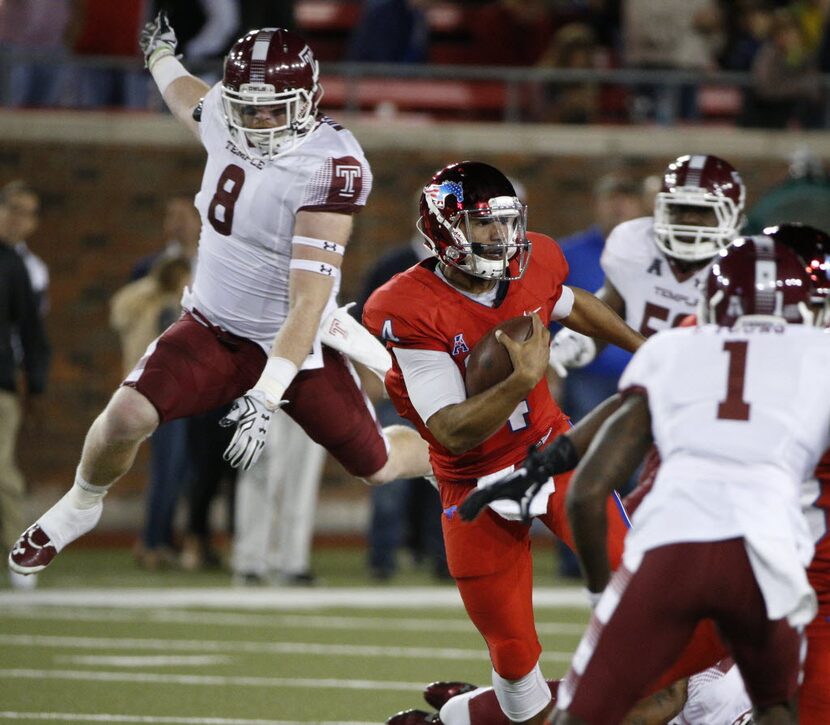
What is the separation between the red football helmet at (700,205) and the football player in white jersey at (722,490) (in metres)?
1.86

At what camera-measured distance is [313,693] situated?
6172mm

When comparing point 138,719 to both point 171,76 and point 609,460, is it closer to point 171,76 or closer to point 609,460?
point 171,76

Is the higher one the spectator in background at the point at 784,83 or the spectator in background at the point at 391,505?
the spectator in background at the point at 784,83

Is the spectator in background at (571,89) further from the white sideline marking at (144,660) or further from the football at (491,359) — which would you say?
the football at (491,359)

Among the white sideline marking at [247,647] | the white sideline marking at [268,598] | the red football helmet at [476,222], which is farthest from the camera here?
the white sideline marking at [268,598]

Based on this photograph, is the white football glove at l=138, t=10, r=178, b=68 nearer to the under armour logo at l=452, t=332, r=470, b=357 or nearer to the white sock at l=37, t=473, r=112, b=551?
the white sock at l=37, t=473, r=112, b=551

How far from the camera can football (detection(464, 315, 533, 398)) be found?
4.55 m

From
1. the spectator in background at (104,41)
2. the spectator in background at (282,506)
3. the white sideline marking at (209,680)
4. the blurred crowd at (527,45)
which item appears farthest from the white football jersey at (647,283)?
the spectator in background at (104,41)

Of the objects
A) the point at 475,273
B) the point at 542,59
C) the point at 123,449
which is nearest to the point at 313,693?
the point at 123,449

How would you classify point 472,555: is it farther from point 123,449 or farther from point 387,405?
point 387,405

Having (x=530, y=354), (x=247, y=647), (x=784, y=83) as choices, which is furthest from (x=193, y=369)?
(x=784, y=83)

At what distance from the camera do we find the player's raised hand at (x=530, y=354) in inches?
175

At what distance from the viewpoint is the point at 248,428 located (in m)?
5.00

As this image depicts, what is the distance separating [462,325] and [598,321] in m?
0.54
